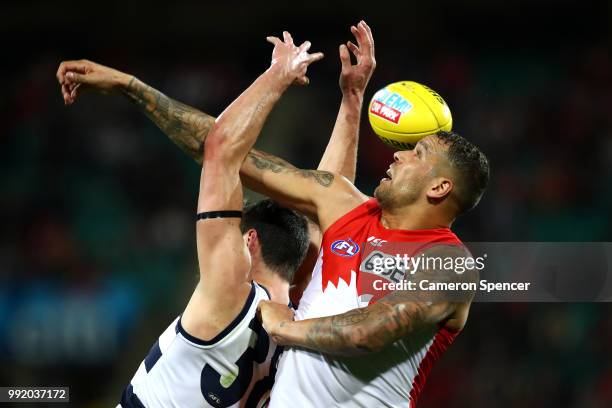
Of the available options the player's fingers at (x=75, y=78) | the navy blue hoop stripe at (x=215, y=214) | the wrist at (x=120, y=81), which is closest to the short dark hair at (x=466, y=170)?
the navy blue hoop stripe at (x=215, y=214)

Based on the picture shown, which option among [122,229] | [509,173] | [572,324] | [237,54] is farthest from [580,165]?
[122,229]

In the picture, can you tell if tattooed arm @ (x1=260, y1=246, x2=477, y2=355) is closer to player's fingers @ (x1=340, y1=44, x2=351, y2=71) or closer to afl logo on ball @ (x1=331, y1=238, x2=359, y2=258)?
afl logo on ball @ (x1=331, y1=238, x2=359, y2=258)

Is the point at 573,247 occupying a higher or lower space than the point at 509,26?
lower

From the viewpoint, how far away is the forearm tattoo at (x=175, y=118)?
13.5 ft

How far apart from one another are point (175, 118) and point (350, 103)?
1.26 metres

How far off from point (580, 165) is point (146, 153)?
478cm

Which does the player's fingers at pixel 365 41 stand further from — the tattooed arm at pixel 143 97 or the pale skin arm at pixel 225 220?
the tattooed arm at pixel 143 97

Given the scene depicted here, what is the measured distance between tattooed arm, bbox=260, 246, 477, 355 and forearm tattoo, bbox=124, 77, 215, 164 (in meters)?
0.86

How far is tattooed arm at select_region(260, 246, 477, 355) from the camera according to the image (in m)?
3.75

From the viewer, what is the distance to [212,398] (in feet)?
13.3

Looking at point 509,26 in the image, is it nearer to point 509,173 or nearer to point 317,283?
point 509,173

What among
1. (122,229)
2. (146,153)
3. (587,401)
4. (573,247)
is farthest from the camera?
(146,153)

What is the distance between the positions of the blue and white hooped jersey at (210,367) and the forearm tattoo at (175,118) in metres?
0.72

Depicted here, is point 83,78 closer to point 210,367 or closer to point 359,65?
point 210,367
